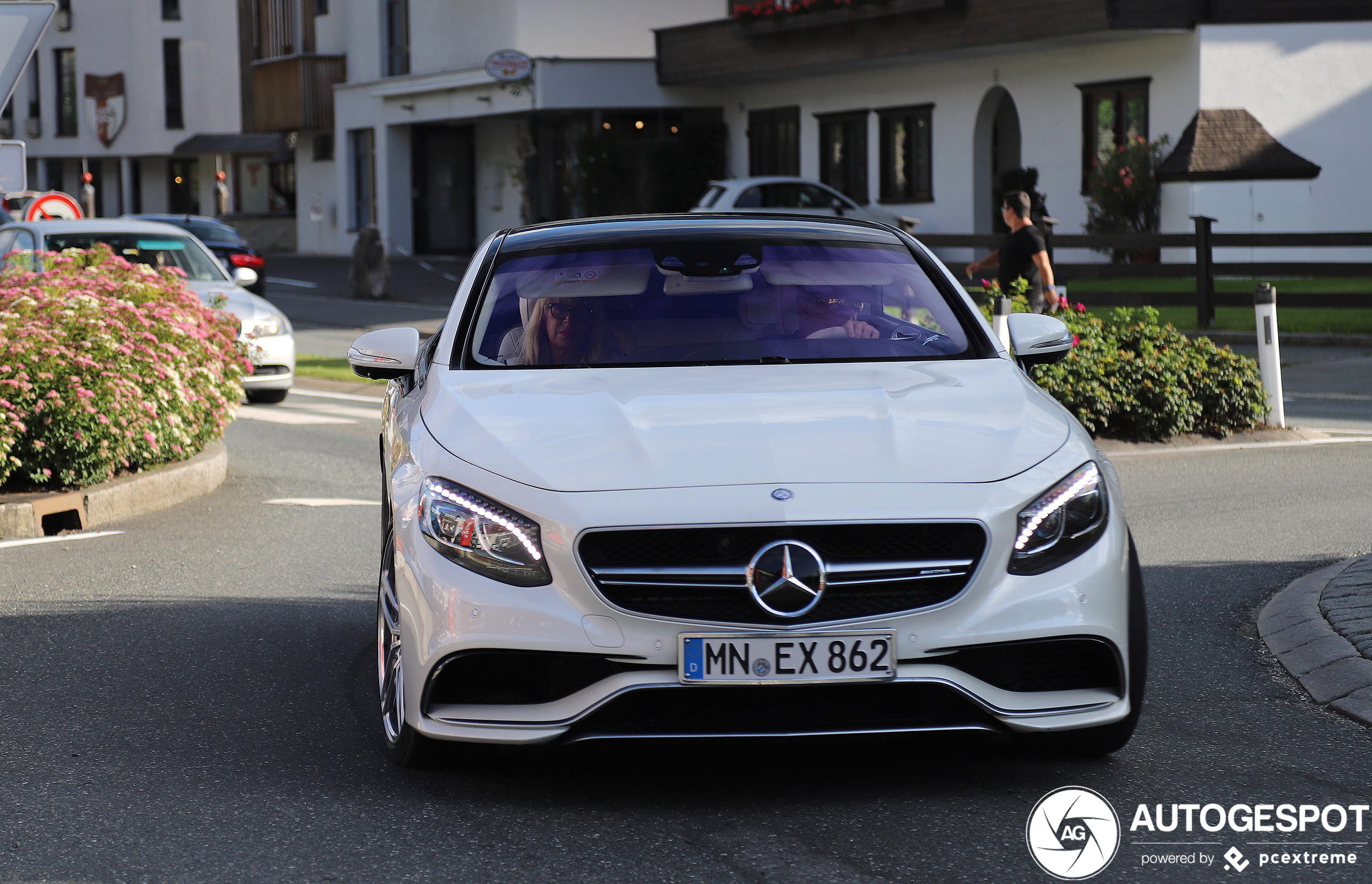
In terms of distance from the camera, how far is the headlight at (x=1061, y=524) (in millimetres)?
4215

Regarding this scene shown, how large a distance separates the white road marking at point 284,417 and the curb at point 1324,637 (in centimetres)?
874

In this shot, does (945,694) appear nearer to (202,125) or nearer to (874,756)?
(874,756)

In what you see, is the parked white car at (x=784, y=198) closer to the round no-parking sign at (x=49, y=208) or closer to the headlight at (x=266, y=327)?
the round no-parking sign at (x=49, y=208)

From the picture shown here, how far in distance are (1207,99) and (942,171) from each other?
6561 millimetres

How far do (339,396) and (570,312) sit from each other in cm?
1114

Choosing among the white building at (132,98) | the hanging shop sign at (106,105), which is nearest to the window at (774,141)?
the white building at (132,98)

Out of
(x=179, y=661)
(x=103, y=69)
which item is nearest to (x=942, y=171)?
(x=179, y=661)

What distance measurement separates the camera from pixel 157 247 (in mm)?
16141

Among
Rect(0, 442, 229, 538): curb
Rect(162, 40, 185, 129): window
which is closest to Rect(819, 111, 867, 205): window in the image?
Rect(0, 442, 229, 538): curb

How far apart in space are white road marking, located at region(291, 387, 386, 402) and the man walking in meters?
5.79

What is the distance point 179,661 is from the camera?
6.10 meters

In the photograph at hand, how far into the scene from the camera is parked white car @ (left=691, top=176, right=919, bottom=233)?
1136 inches

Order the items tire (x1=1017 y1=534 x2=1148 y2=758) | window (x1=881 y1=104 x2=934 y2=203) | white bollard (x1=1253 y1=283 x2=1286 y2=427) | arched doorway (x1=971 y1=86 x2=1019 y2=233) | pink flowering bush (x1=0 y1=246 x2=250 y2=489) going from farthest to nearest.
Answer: window (x1=881 y1=104 x2=934 y2=203) → arched doorway (x1=971 y1=86 x2=1019 y2=233) → white bollard (x1=1253 y1=283 x2=1286 y2=427) → pink flowering bush (x1=0 y1=246 x2=250 y2=489) → tire (x1=1017 y1=534 x2=1148 y2=758)

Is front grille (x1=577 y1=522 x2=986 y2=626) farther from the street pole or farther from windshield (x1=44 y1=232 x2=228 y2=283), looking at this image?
the street pole
